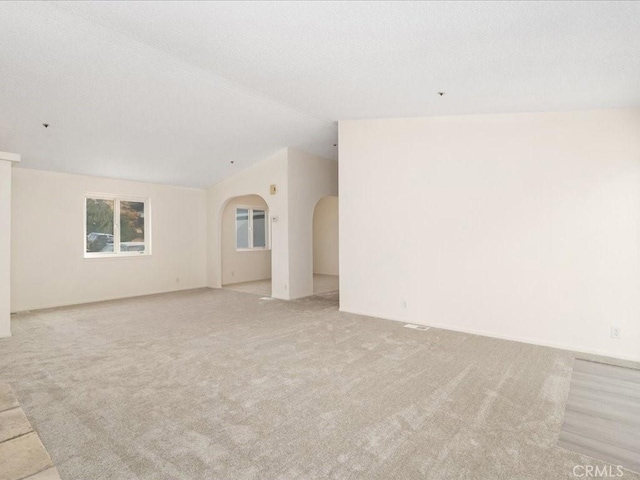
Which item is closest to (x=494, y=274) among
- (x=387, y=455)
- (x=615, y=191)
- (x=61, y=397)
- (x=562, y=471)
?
(x=615, y=191)

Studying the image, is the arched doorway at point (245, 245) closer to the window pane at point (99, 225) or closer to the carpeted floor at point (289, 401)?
the window pane at point (99, 225)

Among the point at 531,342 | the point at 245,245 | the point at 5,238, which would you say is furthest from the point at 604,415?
the point at 245,245

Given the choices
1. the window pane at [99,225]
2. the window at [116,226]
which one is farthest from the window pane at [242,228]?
the window pane at [99,225]

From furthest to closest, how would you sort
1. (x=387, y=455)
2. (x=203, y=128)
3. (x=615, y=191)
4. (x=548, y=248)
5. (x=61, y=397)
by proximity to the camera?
(x=203, y=128) → (x=548, y=248) → (x=615, y=191) → (x=61, y=397) → (x=387, y=455)

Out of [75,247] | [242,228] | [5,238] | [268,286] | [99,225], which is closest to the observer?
[5,238]

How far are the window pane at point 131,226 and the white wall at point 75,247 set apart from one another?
0.82ft

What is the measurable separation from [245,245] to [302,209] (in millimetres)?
2980

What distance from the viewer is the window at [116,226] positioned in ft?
22.6

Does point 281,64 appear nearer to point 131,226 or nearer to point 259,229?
point 131,226

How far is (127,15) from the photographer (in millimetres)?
2846

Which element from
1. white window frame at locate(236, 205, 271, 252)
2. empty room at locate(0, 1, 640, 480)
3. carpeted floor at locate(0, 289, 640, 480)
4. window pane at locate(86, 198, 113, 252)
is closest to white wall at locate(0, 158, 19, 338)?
empty room at locate(0, 1, 640, 480)

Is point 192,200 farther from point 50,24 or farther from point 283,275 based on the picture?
point 50,24

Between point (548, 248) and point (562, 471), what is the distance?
2.80 metres

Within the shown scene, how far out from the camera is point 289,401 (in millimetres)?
2760
